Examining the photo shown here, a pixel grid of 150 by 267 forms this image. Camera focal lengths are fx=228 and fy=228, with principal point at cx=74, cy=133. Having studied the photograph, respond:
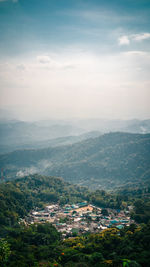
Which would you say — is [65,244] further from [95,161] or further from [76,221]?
[95,161]

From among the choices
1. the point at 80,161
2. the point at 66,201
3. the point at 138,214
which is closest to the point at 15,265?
the point at 138,214

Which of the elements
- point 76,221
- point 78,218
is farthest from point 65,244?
point 78,218

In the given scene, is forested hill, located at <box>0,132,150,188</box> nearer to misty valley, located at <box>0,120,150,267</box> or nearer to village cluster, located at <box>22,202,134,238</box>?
misty valley, located at <box>0,120,150,267</box>

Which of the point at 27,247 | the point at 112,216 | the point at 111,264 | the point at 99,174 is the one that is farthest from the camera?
the point at 99,174

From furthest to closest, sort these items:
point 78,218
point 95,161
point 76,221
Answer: point 95,161 → point 78,218 → point 76,221

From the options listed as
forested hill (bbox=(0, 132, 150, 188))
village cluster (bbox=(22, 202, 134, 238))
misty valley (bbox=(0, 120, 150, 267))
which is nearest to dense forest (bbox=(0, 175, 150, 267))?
misty valley (bbox=(0, 120, 150, 267))

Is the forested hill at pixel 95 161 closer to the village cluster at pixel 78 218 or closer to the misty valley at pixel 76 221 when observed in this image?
the misty valley at pixel 76 221

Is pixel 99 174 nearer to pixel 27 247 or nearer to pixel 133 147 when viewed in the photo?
pixel 133 147
